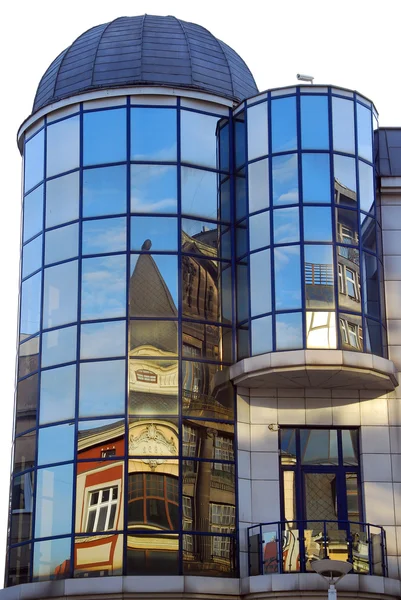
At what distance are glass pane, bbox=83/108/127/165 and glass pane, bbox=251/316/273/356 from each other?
6.48 meters

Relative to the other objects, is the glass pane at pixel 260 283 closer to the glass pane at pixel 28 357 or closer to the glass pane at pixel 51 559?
the glass pane at pixel 28 357

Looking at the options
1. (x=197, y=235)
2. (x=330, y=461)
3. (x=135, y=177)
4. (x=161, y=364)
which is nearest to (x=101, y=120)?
(x=135, y=177)

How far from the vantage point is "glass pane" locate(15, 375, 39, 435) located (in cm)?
3487

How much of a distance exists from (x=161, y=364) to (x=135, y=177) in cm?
581

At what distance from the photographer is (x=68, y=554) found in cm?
3228

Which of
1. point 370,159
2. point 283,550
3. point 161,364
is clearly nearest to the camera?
point 283,550

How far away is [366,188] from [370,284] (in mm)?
2929

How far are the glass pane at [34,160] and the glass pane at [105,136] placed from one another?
1845 millimetres

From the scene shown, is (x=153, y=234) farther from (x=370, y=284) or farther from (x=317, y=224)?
(x=370, y=284)

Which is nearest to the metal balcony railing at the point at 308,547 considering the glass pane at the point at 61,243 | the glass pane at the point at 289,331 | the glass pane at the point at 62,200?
the glass pane at the point at 289,331

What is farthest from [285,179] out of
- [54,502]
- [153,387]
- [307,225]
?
[54,502]

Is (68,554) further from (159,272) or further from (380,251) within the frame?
(380,251)

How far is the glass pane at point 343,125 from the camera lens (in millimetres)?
35500

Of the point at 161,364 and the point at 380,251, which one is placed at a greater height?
the point at 380,251
